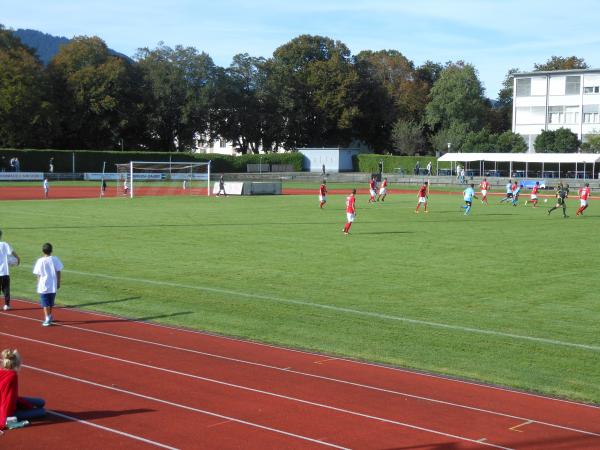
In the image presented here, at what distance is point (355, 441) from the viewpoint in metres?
8.15

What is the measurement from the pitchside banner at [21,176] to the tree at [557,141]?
5394cm

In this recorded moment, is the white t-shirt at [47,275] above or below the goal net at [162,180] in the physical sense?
below

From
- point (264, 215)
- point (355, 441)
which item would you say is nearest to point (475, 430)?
point (355, 441)

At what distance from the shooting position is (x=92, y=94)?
8781 centimetres

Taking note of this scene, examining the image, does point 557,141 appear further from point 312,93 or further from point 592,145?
point 312,93

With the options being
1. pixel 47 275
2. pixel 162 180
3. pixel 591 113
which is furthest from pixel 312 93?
pixel 47 275

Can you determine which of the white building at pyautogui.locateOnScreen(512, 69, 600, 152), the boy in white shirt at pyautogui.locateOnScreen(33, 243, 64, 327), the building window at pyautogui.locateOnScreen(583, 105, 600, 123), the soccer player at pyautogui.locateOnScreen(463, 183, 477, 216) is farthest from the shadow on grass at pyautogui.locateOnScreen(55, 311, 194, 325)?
the building window at pyautogui.locateOnScreen(583, 105, 600, 123)

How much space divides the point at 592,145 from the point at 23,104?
199ft

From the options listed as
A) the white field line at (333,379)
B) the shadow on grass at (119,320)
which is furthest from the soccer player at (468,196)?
the white field line at (333,379)

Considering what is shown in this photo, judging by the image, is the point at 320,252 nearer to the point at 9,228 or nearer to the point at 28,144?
the point at 9,228

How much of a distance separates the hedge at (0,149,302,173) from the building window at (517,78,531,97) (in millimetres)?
29055

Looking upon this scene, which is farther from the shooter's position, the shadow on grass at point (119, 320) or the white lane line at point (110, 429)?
the shadow on grass at point (119, 320)

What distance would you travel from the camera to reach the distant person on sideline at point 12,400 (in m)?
8.25

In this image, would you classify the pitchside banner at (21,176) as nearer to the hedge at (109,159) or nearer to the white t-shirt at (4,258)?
the hedge at (109,159)
